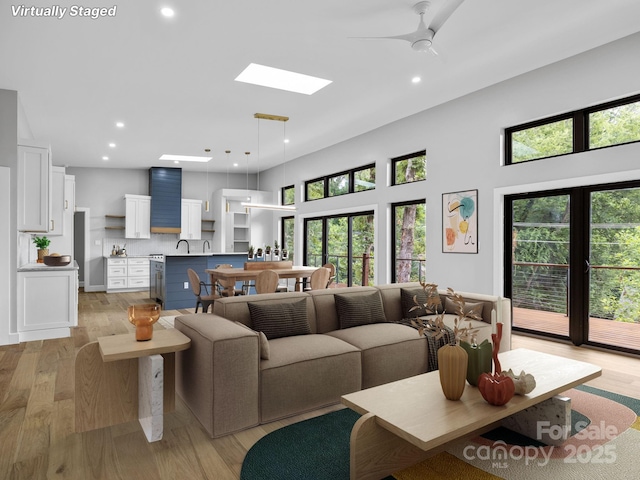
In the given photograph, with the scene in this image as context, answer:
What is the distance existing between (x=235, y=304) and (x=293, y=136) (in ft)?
16.1

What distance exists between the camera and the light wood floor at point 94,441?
7.13ft

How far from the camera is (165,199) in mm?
10195

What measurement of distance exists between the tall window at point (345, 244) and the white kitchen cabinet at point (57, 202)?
4.64m


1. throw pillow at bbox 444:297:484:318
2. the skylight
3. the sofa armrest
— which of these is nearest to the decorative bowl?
the sofa armrest

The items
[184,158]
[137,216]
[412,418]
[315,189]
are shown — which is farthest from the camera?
[137,216]

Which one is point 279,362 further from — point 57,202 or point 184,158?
point 184,158

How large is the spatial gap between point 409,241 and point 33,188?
17.0 feet

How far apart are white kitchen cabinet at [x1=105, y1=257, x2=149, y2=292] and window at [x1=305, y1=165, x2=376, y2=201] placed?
13.7 feet

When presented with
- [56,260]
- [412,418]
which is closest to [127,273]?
[56,260]

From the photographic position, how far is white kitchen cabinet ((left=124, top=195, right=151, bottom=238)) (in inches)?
390

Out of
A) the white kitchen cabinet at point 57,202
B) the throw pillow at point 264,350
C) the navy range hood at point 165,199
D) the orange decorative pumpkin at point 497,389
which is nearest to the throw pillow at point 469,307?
the orange decorative pumpkin at point 497,389

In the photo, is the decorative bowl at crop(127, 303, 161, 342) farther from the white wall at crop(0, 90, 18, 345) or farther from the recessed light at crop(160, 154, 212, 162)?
the recessed light at crop(160, 154, 212, 162)

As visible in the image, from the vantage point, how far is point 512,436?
2.50 meters

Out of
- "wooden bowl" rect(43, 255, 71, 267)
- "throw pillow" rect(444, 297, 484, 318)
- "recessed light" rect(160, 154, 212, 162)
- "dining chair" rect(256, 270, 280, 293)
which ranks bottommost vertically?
"throw pillow" rect(444, 297, 484, 318)
